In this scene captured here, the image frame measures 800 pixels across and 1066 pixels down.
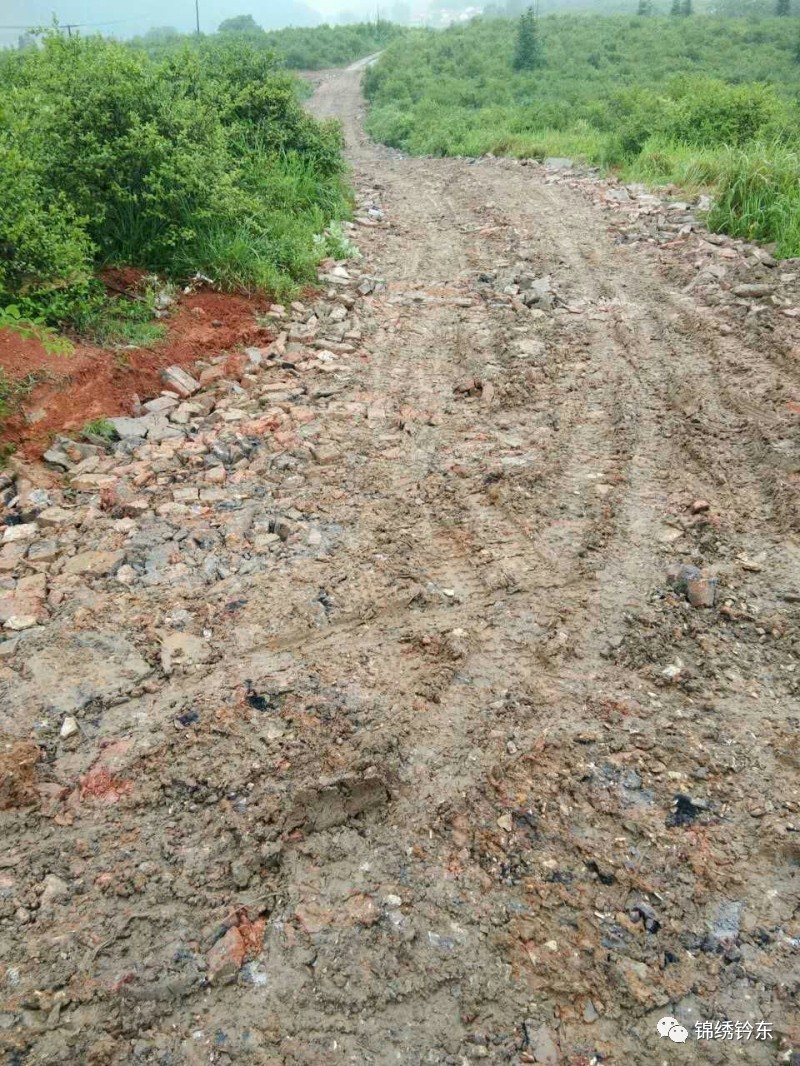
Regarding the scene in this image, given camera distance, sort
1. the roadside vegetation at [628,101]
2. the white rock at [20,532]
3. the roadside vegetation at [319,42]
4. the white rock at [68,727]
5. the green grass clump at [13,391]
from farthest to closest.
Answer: the roadside vegetation at [319,42], the roadside vegetation at [628,101], the green grass clump at [13,391], the white rock at [20,532], the white rock at [68,727]

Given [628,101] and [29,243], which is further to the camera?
[628,101]

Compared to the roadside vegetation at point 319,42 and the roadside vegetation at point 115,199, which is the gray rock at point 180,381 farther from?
the roadside vegetation at point 319,42

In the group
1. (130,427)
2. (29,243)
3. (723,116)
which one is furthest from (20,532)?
(723,116)

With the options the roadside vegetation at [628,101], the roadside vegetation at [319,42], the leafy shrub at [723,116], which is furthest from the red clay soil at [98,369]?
the roadside vegetation at [319,42]

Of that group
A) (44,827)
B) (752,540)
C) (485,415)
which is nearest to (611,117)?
(485,415)

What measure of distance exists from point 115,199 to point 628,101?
561 inches

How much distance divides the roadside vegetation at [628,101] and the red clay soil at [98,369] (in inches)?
217

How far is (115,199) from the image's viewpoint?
632cm

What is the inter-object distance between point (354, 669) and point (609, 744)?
1068mm

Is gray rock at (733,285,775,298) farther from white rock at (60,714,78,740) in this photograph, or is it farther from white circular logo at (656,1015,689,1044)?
white rock at (60,714,78,740)

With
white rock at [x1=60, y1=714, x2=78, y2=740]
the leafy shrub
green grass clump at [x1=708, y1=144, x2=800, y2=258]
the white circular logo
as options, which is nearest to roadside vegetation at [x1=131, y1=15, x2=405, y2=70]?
the leafy shrub

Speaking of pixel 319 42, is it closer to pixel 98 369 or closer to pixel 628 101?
pixel 628 101

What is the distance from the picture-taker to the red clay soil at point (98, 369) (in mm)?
4621

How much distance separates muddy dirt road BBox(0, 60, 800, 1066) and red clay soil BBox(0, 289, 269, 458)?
0.45 metres
